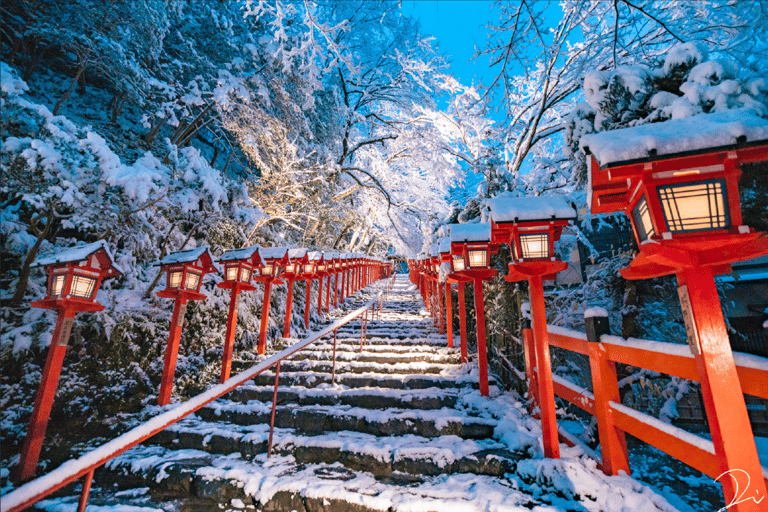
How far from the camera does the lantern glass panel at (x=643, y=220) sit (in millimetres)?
1777

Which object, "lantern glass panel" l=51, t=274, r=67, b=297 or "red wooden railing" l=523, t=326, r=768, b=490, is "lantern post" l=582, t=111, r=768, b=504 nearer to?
"red wooden railing" l=523, t=326, r=768, b=490

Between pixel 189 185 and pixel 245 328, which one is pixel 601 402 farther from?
pixel 245 328

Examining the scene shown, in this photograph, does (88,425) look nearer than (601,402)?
No

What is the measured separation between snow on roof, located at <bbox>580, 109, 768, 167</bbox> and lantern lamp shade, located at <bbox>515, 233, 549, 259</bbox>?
4.46 ft

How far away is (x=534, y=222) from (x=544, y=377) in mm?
1684

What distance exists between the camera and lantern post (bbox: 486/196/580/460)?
2998mm

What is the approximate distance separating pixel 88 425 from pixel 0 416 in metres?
0.87

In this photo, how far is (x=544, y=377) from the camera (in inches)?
122

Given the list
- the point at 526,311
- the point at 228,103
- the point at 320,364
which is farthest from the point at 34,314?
the point at 526,311

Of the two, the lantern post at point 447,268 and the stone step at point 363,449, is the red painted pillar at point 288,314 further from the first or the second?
the lantern post at point 447,268

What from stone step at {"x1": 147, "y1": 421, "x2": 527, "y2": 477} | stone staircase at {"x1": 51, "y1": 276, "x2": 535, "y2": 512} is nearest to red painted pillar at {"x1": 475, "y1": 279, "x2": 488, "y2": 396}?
stone staircase at {"x1": 51, "y1": 276, "x2": 535, "y2": 512}

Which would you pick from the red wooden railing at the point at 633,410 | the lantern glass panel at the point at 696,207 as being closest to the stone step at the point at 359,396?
the red wooden railing at the point at 633,410

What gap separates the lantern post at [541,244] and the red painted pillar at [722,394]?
4.37 feet

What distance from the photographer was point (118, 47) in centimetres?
477
